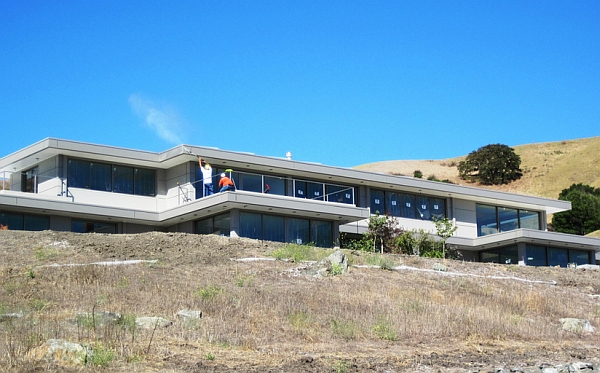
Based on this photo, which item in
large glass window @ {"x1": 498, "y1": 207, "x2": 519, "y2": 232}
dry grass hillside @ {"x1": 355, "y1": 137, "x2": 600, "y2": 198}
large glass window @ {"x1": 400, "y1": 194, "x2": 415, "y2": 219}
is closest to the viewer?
large glass window @ {"x1": 400, "y1": 194, "x2": 415, "y2": 219}

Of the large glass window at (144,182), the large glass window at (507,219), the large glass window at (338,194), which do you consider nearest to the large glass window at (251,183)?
the large glass window at (338,194)

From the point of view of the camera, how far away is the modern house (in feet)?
113

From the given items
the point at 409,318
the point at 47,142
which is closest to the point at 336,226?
the point at 47,142

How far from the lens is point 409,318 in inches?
739

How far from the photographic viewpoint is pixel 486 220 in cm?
4594

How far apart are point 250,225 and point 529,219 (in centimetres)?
1859

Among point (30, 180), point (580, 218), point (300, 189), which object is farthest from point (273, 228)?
point (580, 218)

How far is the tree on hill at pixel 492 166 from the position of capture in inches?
3777

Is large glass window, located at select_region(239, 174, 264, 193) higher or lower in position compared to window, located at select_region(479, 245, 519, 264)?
higher

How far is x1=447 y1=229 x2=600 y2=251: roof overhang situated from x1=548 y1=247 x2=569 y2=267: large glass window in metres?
0.28

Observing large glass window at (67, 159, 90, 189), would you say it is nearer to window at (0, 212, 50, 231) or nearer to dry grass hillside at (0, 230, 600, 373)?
window at (0, 212, 50, 231)

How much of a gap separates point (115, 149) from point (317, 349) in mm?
22195

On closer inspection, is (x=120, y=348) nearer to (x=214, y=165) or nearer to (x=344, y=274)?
(x=344, y=274)

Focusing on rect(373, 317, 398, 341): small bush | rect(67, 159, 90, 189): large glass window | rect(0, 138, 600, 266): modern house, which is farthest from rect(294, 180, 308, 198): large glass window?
Answer: rect(373, 317, 398, 341): small bush
